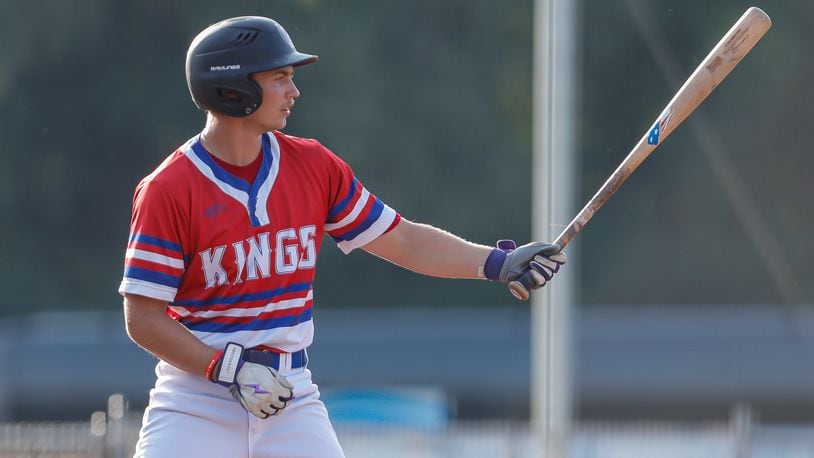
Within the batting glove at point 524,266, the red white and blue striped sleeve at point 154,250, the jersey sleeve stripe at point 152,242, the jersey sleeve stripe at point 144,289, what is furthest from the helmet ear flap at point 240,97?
the batting glove at point 524,266

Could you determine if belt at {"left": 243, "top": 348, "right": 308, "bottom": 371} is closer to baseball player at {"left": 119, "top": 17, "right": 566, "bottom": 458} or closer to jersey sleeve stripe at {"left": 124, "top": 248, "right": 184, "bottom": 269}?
baseball player at {"left": 119, "top": 17, "right": 566, "bottom": 458}

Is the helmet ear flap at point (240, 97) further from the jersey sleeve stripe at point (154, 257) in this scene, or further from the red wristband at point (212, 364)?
the red wristband at point (212, 364)

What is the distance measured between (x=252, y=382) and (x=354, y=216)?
0.74 meters

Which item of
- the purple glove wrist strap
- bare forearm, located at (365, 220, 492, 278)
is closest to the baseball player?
bare forearm, located at (365, 220, 492, 278)

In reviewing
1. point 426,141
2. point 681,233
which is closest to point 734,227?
point 681,233

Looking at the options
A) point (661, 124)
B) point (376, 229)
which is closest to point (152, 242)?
point (376, 229)

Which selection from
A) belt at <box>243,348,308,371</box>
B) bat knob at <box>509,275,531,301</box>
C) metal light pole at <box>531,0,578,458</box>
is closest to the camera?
belt at <box>243,348,308,371</box>

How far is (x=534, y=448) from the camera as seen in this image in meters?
7.34

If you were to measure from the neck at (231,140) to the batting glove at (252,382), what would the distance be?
0.57m

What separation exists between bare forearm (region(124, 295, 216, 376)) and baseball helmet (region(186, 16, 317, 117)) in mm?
589

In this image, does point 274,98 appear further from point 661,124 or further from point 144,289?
point 661,124

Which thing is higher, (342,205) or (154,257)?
(342,205)

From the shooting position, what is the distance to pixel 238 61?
3535 mm

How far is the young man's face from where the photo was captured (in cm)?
356
